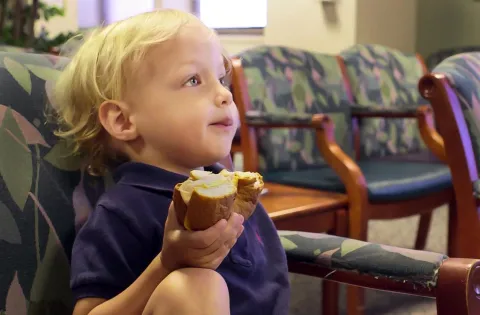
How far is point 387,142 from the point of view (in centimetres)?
240

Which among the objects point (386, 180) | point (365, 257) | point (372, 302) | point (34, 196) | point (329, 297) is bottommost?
point (372, 302)

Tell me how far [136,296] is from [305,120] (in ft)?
3.78

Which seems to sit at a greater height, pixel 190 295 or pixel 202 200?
pixel 202 200

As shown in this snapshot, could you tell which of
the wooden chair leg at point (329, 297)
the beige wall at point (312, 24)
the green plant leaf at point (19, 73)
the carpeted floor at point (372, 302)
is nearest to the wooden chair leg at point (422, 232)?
the carpeted floor at point (372, 302)

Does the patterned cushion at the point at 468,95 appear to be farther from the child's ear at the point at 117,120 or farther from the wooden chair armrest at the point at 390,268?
the child's ear at the point at 117,120

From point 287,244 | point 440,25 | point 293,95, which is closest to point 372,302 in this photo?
point 293,95

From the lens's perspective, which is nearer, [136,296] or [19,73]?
[136,296]

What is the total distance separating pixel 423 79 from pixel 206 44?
0.63 metres

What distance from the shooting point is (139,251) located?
759 millimetres

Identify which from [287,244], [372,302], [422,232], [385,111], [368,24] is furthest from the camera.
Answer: [368,24]

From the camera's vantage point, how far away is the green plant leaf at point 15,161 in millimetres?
786

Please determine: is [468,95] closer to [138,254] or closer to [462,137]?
[462,137]

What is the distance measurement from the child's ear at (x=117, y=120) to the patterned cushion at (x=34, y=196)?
81mm

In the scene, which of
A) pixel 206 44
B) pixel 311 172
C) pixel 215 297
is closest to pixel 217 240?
pixel 215 297
